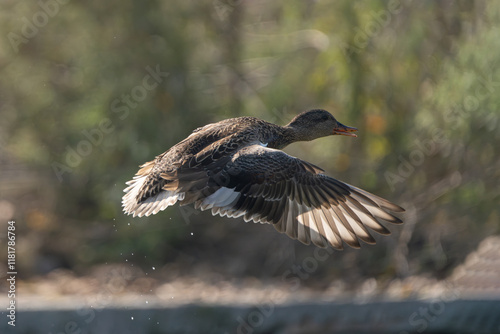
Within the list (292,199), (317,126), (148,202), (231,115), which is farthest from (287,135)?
(231,115)

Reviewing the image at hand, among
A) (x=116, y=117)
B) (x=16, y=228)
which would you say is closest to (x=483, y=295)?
(x=116, y=117)

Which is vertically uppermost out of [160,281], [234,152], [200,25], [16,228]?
[200,25]

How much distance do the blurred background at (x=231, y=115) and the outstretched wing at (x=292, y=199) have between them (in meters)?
2.44

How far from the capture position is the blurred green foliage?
7230 mm

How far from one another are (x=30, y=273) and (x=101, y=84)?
1911 millimetres

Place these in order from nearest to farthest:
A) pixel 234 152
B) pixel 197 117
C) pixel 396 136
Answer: pixel 234 152 → pixel 396 136 → pixel 197 117

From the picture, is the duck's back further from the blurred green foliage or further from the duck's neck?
the blurred green foliage

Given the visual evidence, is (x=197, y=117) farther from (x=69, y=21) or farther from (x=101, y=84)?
(x=69, y=21)

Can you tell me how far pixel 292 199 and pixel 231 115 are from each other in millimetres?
3009

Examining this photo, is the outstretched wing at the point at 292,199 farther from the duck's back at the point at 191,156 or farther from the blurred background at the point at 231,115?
the blurred background at the point at 231,115

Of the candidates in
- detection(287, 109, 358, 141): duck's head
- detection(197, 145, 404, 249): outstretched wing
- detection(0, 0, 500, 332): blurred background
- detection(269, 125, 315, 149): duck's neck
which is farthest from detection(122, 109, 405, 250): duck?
detection(0, 0, 500, 332): blurred background

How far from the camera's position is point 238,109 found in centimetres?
800

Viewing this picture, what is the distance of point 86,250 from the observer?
25.9 ft

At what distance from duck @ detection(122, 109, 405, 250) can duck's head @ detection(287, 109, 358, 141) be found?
0.66 metres
